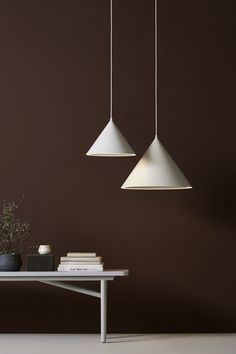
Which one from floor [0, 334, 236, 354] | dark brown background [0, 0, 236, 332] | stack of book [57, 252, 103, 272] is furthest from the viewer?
dark brown background [0, 0, 236, 332]

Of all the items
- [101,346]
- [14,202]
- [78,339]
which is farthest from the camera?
[14,202]

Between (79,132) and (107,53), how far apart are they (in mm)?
618

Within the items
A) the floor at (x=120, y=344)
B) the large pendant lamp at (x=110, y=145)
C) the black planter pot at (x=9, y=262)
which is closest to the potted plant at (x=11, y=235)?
the black planter pot at (x=9, y=262)

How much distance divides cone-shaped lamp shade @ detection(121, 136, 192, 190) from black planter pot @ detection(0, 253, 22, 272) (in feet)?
2.83

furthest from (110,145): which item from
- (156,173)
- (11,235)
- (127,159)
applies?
(11,235)

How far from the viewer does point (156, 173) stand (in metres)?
5.14

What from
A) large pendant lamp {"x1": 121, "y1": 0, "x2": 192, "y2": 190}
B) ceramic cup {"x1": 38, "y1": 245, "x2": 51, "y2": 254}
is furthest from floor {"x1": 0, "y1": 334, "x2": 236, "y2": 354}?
large pendant lamp {"x1": 121, "y1": 0, "x2": 192, "y2": 190}

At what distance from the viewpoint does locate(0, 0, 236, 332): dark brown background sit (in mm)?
5758

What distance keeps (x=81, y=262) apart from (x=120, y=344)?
581 mm

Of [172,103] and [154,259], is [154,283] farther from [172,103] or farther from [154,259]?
[172,103]

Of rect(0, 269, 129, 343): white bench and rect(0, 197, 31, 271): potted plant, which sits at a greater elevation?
A: rect(0, 197, 31, 271): potted plant

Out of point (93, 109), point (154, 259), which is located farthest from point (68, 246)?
point (93, 109)

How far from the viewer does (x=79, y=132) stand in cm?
584

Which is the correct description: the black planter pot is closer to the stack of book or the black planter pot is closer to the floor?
the stack of book
